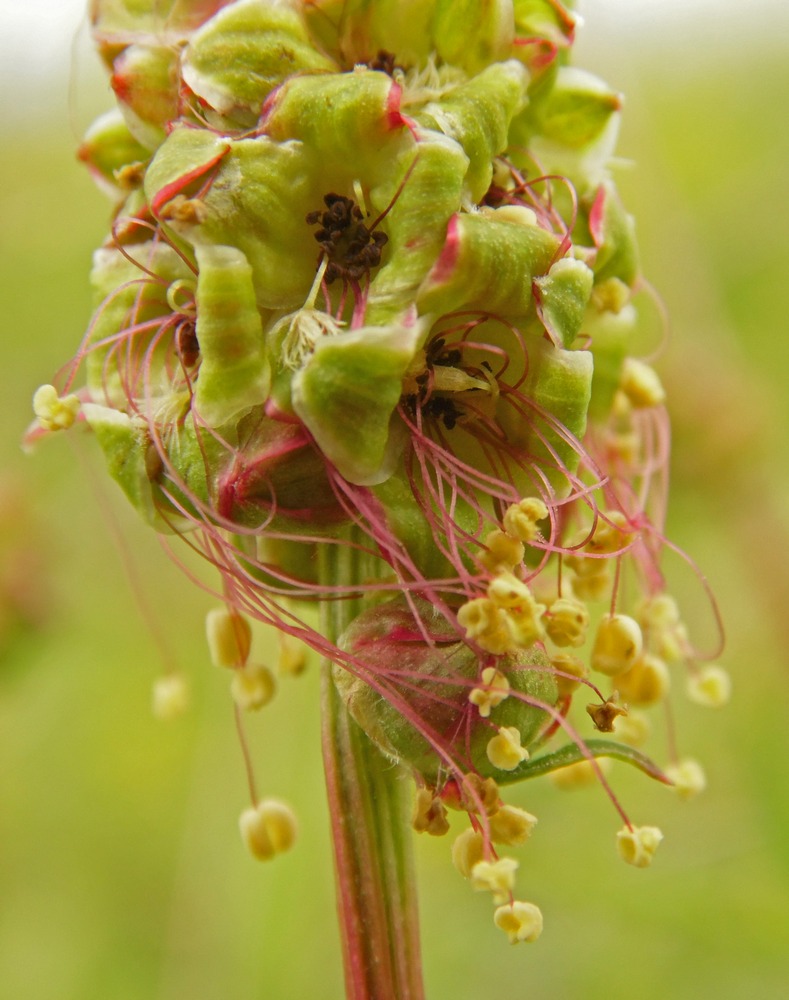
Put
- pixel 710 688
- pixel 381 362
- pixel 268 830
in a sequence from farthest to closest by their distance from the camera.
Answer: pixel 710 688, pixel 268 830, pixel 381 362

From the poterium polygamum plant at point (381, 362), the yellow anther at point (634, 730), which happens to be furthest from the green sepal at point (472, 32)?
the yellow anther at point (634, 730)

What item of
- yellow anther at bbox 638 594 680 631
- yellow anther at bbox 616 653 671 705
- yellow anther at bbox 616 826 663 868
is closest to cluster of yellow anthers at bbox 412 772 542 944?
yellow anther at bbox 616 826 663 868

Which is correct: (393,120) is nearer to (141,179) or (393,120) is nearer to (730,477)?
(141,179)

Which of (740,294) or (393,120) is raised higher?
(393,120)

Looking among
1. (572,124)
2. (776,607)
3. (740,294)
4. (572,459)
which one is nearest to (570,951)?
(776,607)

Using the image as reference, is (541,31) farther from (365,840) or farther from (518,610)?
(365,840)

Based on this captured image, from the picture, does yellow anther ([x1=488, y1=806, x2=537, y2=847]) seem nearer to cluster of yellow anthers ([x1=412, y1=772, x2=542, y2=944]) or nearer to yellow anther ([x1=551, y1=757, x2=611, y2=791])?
cluster of yellow anthers ([x1=412, y1=772, x2=542, y2=944])

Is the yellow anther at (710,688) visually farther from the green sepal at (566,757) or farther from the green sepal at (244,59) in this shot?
the green sepal at (244,59)

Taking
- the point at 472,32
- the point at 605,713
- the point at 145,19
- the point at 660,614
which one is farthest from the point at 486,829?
the point at 145,19
